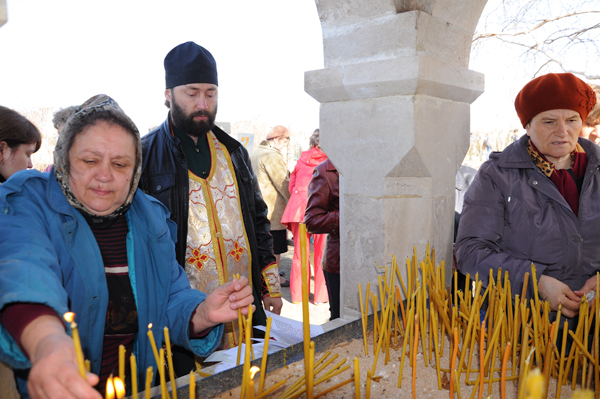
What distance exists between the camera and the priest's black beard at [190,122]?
222 centimetres

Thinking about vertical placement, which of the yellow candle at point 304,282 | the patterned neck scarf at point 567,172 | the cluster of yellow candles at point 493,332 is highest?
the patterned neck scarf at point 567,172

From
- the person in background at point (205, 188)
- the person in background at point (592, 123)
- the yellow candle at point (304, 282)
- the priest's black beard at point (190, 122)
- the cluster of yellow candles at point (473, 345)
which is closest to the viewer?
the yellow candle at point (304, 282)

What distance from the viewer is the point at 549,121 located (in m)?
1.90

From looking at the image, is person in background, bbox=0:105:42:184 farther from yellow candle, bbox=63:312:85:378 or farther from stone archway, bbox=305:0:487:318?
yellow candle, bbox=63:312:85:378

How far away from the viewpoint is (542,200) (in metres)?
1.82

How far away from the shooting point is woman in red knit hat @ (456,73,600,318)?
69.5 inches

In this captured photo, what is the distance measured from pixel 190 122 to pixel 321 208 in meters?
1.15

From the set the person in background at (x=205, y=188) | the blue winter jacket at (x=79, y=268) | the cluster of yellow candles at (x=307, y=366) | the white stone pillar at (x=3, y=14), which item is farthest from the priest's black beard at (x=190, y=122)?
the white stone pillar at (x=3, y=14)

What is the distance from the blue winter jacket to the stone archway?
905 millimetres

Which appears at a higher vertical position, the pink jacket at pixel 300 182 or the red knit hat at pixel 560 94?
the red knit hat at pixel 560 94

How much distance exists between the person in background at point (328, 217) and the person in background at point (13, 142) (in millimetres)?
1745

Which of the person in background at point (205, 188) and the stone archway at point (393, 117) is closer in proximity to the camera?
the stone archway at point (393, 117)

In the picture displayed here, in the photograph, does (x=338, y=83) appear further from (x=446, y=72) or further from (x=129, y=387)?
(x=129, y=387)

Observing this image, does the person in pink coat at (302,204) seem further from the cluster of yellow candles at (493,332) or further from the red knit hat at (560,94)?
the cluster of yellow candles at (493,332)
